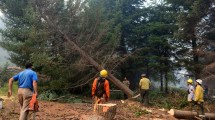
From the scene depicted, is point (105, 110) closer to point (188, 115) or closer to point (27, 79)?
point (27, 79)

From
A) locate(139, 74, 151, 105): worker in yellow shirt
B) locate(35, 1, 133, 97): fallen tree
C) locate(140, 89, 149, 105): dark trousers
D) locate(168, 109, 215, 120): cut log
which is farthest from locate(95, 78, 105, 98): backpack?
locate(35, 1, 133, 97): fallen tree

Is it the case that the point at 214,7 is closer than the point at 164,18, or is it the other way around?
the point at 214,7

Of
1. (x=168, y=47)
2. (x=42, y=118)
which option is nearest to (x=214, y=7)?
(x=168, y=47)

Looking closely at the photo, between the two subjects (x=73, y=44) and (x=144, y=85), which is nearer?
(x=144, y=85)

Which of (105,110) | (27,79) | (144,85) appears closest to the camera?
(27,79)

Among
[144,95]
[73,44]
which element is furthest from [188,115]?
[73,44]

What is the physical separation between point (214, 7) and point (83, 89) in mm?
10488

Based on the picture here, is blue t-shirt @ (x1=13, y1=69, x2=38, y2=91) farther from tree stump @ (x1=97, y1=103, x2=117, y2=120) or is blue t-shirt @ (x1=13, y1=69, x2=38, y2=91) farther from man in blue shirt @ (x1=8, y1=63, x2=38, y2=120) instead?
tree stump @ (x1=97, y1=103, x2=117, y2=120)

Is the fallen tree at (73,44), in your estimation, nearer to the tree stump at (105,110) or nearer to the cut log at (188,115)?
the cut log at (188,115)

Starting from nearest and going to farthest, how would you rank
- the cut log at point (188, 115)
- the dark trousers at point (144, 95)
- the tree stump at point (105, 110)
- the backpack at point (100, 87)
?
the tree stump at point (105, 110) < the backpack at point (100, 87) < the cut log at point (188, 115) < the dark trousers at point (144, 95)

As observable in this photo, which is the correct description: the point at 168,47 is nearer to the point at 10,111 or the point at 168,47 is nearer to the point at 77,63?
the point at 77,63

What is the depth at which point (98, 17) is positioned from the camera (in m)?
18.8

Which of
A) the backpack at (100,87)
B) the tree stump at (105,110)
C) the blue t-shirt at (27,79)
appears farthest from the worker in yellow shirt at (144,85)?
the blue t-shirt at (27,79)

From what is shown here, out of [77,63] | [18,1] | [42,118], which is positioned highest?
[18,1]
